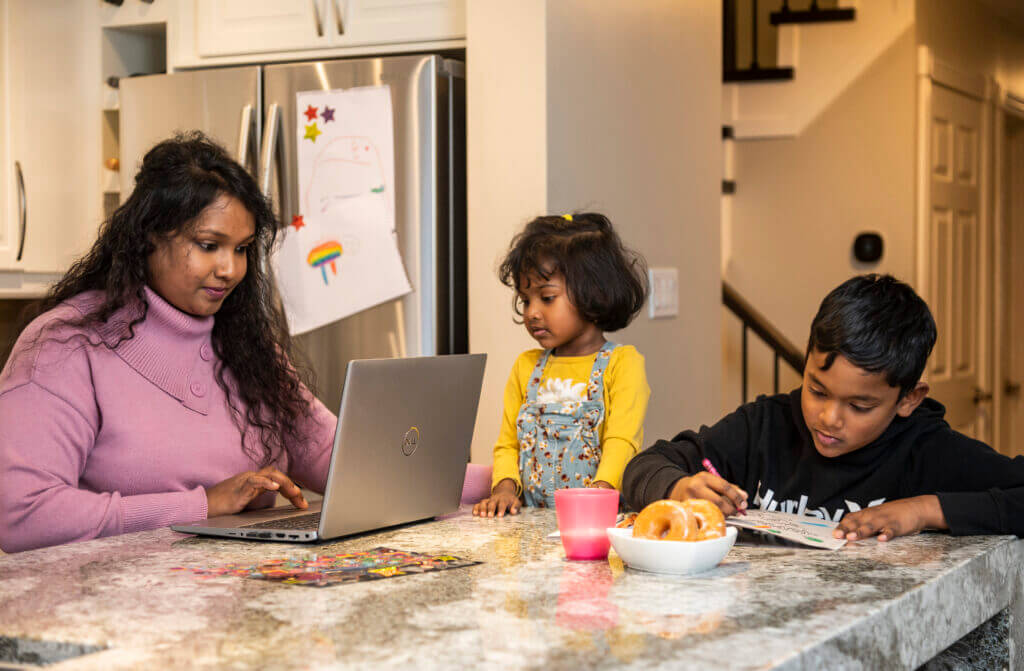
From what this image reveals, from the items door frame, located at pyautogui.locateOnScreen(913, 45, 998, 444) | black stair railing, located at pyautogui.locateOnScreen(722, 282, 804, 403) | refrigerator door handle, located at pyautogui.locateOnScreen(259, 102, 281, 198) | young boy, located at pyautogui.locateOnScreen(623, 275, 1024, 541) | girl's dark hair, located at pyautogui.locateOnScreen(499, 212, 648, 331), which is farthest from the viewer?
door frame, located at pyautogui.locateOnScreen(913, 45, 998, 444)

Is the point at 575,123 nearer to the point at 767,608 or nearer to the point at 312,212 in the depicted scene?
the point at 312,212

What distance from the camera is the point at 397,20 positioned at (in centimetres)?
275

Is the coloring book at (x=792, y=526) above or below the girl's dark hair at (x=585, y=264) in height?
below

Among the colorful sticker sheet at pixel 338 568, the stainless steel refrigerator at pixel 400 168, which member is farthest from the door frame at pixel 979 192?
the colorful sticker sheet at pixel 338 568

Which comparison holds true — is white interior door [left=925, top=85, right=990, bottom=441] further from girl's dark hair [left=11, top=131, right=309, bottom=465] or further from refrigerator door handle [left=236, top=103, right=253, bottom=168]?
girl's dark hair [left=11, top=131, right=309, bottom=465]

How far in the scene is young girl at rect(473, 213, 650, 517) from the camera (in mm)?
1827

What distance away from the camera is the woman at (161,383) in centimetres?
155

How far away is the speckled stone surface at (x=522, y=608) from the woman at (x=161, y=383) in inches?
8.3

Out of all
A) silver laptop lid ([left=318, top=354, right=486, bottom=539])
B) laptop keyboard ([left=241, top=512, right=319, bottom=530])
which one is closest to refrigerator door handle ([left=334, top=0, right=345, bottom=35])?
silver laptop lid ([left=318, top=354, right=486, bottom=539])

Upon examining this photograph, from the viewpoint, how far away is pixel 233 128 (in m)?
2.88

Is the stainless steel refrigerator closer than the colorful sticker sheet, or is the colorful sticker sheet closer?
the colorful sticker sheet

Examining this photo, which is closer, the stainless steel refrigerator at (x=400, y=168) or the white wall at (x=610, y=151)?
the white wall at (x=610, y=151)

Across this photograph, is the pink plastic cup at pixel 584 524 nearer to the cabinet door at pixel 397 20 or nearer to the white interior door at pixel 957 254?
the cabinet door at pixel 397 20

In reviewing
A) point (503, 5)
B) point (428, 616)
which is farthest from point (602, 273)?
point (428, 616)
